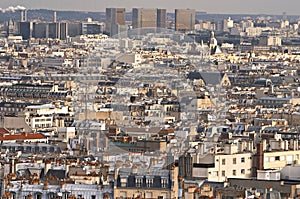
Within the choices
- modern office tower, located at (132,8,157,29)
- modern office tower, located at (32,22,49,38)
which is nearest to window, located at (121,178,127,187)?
modern office tower, located at (132,8,157,29)

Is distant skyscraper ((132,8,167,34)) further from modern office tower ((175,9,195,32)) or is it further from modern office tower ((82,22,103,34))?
modern office tower ((82,22,103,34))

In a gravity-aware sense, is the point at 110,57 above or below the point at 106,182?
below

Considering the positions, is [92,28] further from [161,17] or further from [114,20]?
[161,17]

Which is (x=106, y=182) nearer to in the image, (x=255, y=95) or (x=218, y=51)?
(x=255, y=95)

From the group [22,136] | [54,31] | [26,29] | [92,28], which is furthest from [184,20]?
[22,136]

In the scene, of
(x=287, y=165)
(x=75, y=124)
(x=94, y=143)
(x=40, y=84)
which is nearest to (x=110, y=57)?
(x=40, y=84)

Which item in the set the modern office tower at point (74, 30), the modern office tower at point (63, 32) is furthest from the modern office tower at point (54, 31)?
the modern office tower at point (74, 30)

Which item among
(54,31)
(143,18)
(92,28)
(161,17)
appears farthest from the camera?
(92,28)

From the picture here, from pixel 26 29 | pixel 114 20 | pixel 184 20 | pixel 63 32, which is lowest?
pixel 26 29
